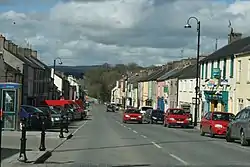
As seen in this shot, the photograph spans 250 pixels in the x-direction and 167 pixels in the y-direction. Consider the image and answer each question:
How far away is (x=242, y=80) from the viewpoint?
4778cm

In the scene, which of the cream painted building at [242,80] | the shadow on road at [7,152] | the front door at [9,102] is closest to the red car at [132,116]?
the cream painted building at [242,80]

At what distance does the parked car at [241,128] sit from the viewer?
89.1 feet

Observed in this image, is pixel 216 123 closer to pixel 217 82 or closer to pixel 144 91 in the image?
pixel 217 82

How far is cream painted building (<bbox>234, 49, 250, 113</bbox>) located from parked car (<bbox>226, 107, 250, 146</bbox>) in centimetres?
1669

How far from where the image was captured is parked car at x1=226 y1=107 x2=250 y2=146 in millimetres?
27166

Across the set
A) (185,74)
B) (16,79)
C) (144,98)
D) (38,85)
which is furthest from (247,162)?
(144,98)

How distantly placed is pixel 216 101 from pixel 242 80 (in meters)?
8.66

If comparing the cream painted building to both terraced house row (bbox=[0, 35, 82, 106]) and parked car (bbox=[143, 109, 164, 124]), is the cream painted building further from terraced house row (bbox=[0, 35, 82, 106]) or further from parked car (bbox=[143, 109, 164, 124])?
terraced house row (bbox=[0, 35, 82, 106])

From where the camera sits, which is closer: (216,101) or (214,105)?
(216,101)

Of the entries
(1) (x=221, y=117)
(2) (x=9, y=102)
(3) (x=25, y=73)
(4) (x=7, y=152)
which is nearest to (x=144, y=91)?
(3) (x=25, y=73)

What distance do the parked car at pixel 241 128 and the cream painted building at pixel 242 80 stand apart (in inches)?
657

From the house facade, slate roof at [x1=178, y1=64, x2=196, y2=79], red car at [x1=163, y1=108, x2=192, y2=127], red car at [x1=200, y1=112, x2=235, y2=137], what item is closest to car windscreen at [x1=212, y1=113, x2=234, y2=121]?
red car at [x1=200, y1=112, x2=235, y2=137]

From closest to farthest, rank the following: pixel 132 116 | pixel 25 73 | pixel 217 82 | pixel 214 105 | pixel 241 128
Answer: pixel 241 128 → pixel 217 82 → pixel 214 105 → pixel 132 116 → pixel 25 73

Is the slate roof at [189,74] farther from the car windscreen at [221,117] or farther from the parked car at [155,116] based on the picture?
the car windscreen at [221,117]
